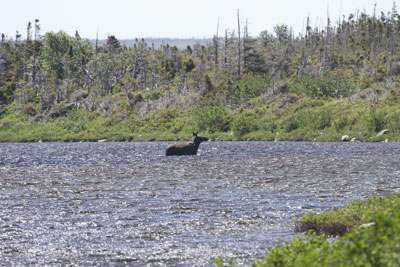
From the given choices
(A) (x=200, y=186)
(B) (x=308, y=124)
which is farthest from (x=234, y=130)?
(A) (x=200, y=186)

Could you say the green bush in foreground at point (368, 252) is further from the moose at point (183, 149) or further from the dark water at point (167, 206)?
the moose at point (183, 149)

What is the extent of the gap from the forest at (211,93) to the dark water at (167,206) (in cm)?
3755

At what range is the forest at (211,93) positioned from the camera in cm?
7656

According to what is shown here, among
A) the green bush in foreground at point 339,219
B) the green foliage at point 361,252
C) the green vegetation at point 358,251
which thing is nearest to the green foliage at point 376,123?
the green bush in foreground at point 339,219

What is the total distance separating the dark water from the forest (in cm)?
3755

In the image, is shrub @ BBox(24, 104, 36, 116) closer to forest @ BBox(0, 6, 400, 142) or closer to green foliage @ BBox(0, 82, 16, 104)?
forest @ BBox(0, 6, 400, 142)

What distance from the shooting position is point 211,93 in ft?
336

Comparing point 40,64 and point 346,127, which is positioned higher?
point 40,64

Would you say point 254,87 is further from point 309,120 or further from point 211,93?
point 309,120

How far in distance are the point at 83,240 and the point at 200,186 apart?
11899 mm

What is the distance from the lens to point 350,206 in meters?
16.1

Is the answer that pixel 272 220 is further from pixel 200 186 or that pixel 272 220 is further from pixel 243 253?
pixel 200 186

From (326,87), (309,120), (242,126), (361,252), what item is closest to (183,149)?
(242,126)

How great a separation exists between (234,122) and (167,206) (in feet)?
202
